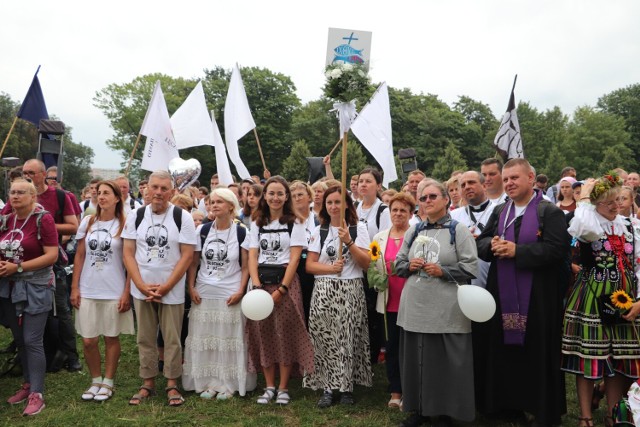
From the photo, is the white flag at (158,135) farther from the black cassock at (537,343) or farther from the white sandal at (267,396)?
the black cassock at (537,343)

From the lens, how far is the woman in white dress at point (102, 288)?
17.9 feet

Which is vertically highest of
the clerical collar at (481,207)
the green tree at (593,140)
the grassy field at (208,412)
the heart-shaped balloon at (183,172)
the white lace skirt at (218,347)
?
the green tree at (593,140)

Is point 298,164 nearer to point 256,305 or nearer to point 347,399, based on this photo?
point 347,399

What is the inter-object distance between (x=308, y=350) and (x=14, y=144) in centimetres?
4357

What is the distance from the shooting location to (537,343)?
4484 millimetres

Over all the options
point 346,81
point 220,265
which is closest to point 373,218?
point 346,81

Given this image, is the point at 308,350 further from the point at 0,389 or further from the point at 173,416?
the point at 0,389

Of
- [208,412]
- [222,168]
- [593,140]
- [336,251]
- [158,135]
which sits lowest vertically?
[208,412]

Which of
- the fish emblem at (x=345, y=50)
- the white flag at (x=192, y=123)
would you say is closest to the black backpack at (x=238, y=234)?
the fish emblem at (x=345, y=50)

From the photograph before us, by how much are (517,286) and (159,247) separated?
3408 mm

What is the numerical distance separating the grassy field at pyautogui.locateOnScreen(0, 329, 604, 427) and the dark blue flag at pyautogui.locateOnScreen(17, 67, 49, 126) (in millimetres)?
5143

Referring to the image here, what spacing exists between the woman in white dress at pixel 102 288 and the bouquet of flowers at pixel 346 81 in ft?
8.11

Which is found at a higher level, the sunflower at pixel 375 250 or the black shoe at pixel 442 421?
the sunflower at pixel 375 250

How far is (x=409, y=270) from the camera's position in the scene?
457 cm
